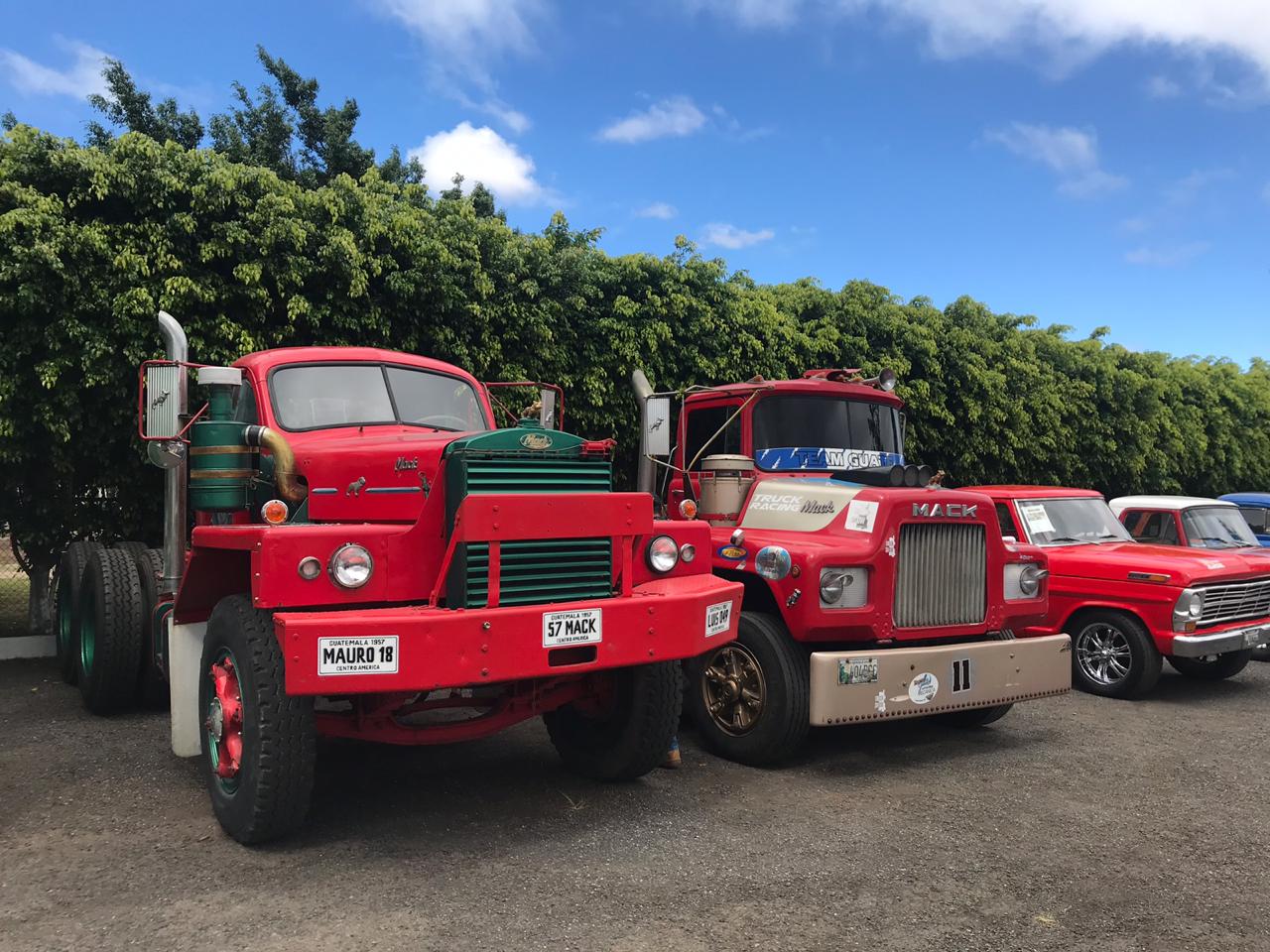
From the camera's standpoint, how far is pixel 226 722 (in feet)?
13.7

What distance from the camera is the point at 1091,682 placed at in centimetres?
796

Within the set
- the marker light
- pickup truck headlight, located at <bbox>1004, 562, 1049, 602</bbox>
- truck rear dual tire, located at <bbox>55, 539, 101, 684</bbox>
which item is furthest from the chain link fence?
pickup truck headlight, located at <bbox>1004, 562, 1049, 602</bbox>

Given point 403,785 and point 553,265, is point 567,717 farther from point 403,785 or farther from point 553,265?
point 553,265

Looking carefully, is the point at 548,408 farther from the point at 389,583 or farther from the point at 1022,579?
the point at 1022,579

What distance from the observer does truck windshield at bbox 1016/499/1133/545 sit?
8.59 metres

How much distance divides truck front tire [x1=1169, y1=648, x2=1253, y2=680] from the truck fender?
26.4 feet

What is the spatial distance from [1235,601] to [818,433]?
395 cm

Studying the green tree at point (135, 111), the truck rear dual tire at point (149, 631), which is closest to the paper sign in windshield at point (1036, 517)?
the truck rear dual tire at point (149, 631)

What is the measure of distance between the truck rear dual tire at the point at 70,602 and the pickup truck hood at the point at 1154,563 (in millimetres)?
7608

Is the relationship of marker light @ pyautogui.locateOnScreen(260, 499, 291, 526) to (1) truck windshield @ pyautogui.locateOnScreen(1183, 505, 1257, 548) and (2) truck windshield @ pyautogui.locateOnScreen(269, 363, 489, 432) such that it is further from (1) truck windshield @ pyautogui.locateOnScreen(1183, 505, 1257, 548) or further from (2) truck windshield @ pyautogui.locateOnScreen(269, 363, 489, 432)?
(1) truck windshield @ pyautogui.locateOnScreen(1183, 505, 1257, 548)

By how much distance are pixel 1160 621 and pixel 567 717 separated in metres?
5.12

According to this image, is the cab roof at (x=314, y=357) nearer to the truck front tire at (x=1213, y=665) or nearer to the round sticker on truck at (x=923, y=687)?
the round sticker on truck at (x=923, y=687)

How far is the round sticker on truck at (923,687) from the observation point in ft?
17.7

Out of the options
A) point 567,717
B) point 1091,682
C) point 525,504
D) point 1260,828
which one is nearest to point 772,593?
point 567,717
